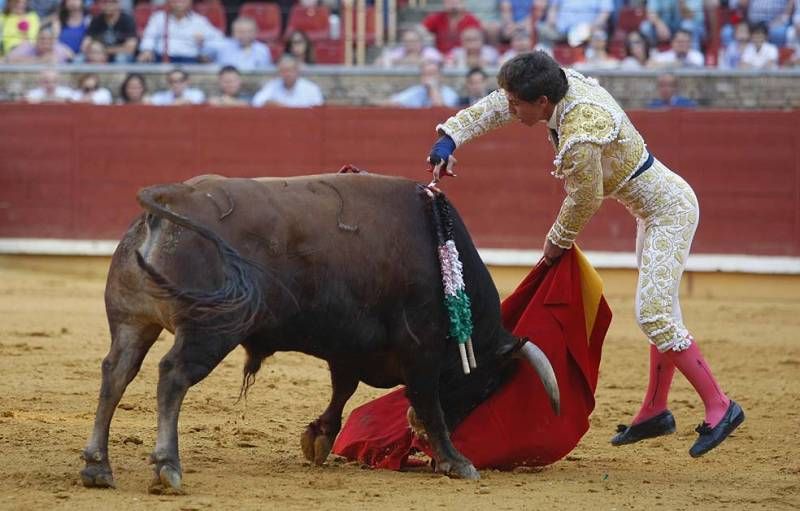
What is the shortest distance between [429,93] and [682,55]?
6.82ft

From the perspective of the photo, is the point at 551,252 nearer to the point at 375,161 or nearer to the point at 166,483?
the point at 166,483

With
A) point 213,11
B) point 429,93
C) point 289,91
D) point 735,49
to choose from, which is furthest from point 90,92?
point 735,49

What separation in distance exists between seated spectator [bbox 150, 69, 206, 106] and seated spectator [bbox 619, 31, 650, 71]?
3464 mm

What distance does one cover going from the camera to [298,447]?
15.7 ft

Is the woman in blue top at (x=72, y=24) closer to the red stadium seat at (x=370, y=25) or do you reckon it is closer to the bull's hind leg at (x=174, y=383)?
the red stadium seat at (x=370, y=25)

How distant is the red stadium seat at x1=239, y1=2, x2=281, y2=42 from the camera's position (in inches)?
460

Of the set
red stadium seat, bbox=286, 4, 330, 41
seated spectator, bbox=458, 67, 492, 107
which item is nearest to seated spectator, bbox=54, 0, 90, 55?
red stadium seat, bbox=286, 4, 330, 41

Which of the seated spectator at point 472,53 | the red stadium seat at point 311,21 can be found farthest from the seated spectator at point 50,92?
the seated spectator at point 472,53

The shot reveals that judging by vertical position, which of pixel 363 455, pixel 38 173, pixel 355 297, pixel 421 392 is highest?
pixel 355 297

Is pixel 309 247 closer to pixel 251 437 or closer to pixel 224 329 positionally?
pixel 224 329

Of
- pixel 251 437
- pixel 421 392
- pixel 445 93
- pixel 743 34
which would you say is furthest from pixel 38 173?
pixel 421 392

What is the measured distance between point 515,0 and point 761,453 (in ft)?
23.3

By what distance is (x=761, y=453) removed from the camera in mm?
4934

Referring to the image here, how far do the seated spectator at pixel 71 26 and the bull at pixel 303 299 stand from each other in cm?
794
